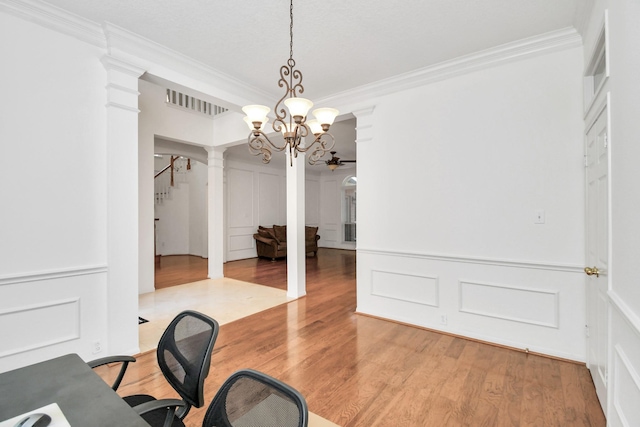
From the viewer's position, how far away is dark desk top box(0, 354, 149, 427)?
971mm

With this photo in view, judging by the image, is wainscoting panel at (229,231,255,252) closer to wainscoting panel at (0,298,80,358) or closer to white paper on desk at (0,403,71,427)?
wainscoting panel at (0,298,80,358)

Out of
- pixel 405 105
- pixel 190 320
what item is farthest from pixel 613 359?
pixel 405 105

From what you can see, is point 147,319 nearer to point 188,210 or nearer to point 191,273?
point 191,273

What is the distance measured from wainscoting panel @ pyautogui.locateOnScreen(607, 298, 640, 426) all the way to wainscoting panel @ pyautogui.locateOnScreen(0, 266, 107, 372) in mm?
3453

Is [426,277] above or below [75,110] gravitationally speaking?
below

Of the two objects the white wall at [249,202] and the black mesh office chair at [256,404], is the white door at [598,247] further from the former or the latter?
the white wall at [249,202]

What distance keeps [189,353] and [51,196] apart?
195 centimetres

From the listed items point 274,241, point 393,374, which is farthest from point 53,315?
point 274,241

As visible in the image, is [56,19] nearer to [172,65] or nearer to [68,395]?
[172,65]

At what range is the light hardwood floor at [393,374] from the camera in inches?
76.9

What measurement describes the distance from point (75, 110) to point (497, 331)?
4.34 meters

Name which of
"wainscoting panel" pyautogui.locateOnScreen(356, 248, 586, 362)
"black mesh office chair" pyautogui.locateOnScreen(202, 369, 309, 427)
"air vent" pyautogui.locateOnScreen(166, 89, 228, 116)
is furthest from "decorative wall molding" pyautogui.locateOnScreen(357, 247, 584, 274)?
"air vent" pyautogui.locateOnScreen(166, 89, 228, 116)

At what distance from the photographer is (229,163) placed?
8078mm

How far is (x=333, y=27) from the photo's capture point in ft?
8.40
